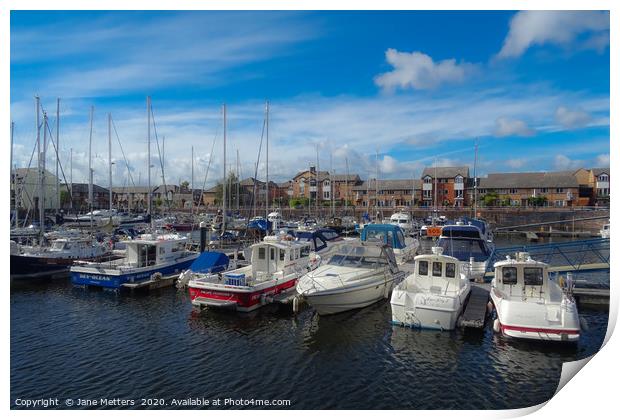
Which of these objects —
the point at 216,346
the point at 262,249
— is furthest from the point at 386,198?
the point at 216,346

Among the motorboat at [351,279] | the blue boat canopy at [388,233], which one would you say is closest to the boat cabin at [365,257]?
the motorboat at [351,279]

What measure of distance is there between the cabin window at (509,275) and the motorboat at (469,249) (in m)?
3.98

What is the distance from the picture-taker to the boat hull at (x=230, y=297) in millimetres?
15602

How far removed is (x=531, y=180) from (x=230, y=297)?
2299 inches

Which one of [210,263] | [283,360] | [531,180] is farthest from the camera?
Answer: [531,180]

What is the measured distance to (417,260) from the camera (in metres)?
15.0

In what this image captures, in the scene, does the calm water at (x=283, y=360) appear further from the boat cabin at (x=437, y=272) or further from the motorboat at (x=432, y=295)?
the boat cabin at (x=437, y=272)

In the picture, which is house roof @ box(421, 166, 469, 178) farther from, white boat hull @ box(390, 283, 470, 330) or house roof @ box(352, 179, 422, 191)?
white boat hull @ box(390, 283, 470, 330)

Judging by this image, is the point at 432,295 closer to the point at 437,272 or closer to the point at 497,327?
the point at 437,272

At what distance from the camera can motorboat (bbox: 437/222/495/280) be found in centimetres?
1919

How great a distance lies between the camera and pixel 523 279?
13.5 m

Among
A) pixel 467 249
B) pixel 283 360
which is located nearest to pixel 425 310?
pixel 283 360

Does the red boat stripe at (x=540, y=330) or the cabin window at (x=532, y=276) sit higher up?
the cabin window at (x=532, y=276)

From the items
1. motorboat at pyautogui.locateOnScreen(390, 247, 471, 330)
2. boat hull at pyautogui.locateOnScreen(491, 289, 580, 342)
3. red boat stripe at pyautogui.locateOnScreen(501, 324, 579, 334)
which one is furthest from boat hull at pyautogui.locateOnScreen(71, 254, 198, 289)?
red boat stripe at pyautogui.locateOnScreen(501, 324, 579, 334)
